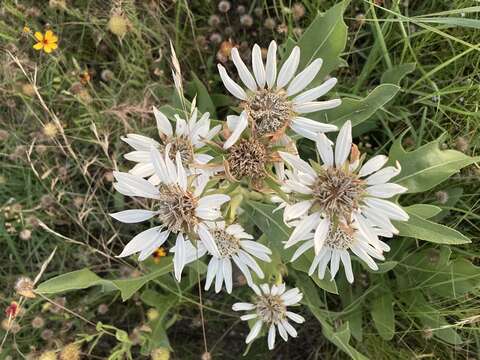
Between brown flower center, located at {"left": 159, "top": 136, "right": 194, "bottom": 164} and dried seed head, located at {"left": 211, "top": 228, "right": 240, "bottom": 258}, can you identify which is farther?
dried seed head, located at {"left": 211, "top": 228, "right": 240, "bottom": 258}

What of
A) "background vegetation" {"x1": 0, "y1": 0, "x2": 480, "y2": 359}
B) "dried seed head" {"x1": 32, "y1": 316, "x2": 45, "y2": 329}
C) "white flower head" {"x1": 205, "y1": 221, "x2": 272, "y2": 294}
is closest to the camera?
"white flower head" {"x1": 205, "y1": 221, "x2": 272, "y2": 294}

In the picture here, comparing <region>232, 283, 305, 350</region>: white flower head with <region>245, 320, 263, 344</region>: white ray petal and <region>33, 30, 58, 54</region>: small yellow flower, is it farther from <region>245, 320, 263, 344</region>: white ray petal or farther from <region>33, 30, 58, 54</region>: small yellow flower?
<region>33, 30, 58, 54</region>: small yellow flower

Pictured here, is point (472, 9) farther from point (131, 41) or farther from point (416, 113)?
point (131, 41)

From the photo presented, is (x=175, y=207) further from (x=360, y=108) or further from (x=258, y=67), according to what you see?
(x=360, y=108)

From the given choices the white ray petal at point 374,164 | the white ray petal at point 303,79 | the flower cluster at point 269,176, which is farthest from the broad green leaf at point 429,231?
the white ray petal at point 303,79

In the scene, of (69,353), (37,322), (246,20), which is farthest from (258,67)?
(37,322)

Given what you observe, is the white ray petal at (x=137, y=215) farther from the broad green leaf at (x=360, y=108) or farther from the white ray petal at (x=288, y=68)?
the broad green leaf at (x=360, y=108)

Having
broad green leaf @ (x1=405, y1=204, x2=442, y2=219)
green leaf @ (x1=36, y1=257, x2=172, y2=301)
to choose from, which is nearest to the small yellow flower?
green leaf @ (x1=36, y1=257, x2=172, y2=301)

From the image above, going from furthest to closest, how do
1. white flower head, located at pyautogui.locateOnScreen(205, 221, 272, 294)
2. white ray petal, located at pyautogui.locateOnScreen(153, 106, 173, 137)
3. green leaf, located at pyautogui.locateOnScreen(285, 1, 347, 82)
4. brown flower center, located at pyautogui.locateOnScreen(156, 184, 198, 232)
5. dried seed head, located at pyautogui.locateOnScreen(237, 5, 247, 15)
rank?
1. dried seed head, located at pyautogui.locateOnScreen(237, 5, 247, 15)
2. white flower head, located at pyautogui.locateOnScreen(205, 221, 272, 294)
3. green leaf, located at pyautogui.locateOnScreen(285, 1, 347, 82)
4. white ray petal, located at pyautogui.locateOnScreen(153, 106, 173, 137)
5. brown flower center, located at pyautogui.locateOnScreen(156, 184, 198, 232)
